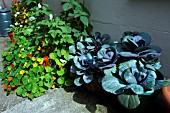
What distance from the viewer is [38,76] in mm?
2043

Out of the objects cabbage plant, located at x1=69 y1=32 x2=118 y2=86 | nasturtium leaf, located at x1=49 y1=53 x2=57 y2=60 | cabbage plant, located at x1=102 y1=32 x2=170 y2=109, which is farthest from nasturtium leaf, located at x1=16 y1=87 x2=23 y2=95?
cabbage plant, located at x1=102 y1=32 x2=170 y2=109

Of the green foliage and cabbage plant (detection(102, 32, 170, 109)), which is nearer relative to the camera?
cabbage plant (detection(102, 32, 170, 109))

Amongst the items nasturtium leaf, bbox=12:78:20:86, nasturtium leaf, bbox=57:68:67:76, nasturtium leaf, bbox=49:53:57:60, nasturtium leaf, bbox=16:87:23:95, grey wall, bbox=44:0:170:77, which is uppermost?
grey wall, bbox=44:0:170:77

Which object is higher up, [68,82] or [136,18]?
[136,18]

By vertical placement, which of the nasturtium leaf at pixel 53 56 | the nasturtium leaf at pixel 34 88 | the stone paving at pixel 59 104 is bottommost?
the stone paving at pixel 59 104

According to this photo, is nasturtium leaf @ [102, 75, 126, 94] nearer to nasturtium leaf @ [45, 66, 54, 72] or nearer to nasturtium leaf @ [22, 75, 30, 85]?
nasturtium leaf @ [45, 66, 54, 72]

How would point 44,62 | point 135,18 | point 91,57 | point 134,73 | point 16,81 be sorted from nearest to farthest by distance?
point 134,73 → point 91,57 → point 135,18 → point 16,81 → point 44,62

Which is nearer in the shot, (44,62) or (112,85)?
(112,85)

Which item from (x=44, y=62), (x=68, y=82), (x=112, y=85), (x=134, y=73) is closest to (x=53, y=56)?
(x=44, y=62)

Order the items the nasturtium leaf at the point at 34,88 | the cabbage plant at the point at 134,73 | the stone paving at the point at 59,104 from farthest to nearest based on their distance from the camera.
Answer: the nasturtium leaf at the point at 34,88 < the stone paving at the point at 59,104 < the cabbage plant at the point at 134,73

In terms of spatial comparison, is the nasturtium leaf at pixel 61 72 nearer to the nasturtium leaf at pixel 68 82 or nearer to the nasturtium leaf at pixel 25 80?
the nasturtium leaf at pixel 68 82

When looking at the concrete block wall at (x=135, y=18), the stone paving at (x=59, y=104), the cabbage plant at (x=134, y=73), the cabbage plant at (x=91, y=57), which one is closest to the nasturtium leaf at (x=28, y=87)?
the stone paving at (x=59, y=104)

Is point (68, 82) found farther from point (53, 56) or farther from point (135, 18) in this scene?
point (135, 18)

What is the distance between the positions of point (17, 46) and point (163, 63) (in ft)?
6.03
